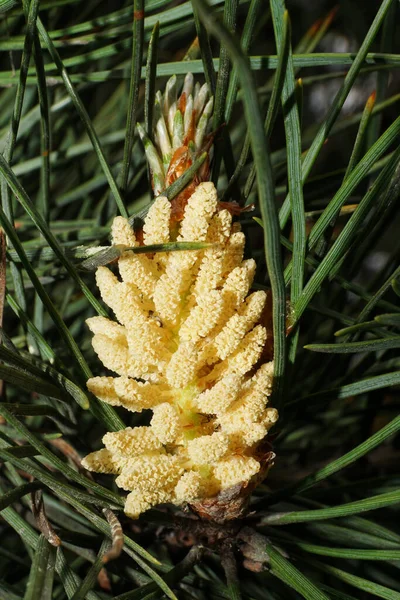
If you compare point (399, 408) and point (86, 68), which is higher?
point (86, 68)

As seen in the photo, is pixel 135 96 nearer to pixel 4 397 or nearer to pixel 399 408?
pixel 4 397

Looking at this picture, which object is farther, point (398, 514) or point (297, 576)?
point (398, 514)

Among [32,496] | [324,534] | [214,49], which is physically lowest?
[32,496]

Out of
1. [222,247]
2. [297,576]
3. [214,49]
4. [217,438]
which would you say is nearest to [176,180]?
[222,247]

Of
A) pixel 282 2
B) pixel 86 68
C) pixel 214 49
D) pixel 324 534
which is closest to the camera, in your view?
pixel 282 2

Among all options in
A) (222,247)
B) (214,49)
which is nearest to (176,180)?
(222,247)

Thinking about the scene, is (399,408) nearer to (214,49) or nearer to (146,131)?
(146,131)

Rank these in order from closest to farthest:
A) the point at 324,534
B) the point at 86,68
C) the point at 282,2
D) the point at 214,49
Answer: the point at 282,2 < the point at 324,534 < the point at 86,68 < the point at 214,49
